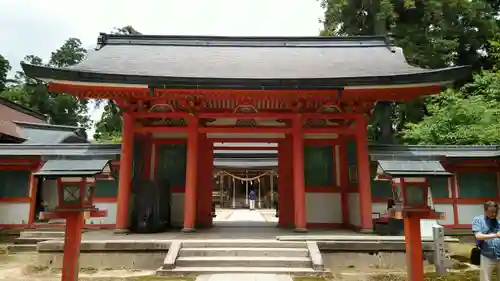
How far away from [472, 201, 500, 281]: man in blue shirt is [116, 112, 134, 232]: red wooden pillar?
8082 mm

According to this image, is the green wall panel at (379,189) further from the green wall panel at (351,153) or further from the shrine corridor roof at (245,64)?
the shrine corridor roof at (245,64)

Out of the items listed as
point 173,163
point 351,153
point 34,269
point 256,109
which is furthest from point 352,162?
point 34,269

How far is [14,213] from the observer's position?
39.5 ft

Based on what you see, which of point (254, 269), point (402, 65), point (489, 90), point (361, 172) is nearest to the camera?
point (254, 269)

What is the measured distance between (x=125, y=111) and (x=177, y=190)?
9.63 ft

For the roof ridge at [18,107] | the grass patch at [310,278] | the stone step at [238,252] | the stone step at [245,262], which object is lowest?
the grass patch at [310,278]

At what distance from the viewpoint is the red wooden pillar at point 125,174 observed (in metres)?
9.69

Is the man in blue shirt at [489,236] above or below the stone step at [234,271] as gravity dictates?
above

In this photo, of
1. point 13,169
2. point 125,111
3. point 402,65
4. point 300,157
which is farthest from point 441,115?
point 13,169

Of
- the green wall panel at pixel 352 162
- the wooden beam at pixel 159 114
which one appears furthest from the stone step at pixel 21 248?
→ the green wall panel at pixel 352 162

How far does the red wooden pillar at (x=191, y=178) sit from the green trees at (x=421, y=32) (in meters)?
11.8

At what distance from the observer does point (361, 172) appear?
9930 millimetres

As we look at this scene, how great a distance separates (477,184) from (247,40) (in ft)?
31.4

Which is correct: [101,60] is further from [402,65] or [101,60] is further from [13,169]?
[402,65]
